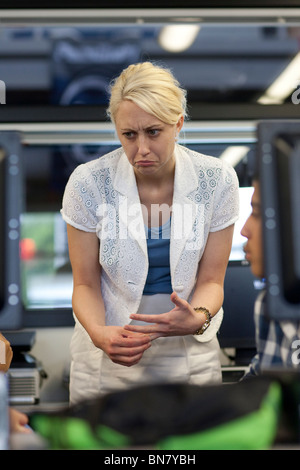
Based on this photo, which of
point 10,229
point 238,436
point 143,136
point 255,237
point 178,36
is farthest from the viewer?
point 178,36

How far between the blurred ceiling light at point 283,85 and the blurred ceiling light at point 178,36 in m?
0.24

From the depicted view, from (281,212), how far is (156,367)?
57 centimetres

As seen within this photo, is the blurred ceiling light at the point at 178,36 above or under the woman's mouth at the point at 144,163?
above

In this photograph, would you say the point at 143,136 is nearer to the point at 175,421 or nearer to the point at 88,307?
the point at 88,307

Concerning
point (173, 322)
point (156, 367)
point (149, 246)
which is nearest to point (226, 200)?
→ point (149, 246)

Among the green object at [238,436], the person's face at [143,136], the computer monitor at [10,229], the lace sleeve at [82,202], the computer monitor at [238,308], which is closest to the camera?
the green object at [238,436]

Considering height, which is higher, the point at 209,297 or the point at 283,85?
the point at 283,85

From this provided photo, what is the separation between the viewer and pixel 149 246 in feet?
4.23

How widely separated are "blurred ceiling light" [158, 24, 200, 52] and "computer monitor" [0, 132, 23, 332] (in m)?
0.63

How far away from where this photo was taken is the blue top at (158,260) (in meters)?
A: 1.29

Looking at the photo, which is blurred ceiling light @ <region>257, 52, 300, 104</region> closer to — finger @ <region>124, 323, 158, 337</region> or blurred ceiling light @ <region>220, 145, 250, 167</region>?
blurred ceiling light @ <region>220, 145, 250, 167</region>

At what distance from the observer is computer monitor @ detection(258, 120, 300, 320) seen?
0.95 m

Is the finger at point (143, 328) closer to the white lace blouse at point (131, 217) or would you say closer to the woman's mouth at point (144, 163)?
the white lace blouse at point (131, 217)

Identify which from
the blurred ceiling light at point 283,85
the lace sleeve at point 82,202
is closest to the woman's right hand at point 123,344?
the lace sleeve at point 82,202
